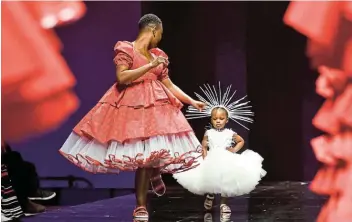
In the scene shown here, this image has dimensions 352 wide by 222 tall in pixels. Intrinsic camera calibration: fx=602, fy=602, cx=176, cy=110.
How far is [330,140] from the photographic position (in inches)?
214

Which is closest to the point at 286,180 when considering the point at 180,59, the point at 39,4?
the point at 180,59

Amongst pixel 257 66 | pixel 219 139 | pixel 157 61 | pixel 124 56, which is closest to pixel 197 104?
pixel 157 61

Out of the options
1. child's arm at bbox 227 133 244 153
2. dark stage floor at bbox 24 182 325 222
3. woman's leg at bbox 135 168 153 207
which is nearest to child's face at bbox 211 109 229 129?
child's arm at bbox 227 133 244 153

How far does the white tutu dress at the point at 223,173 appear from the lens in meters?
3.34

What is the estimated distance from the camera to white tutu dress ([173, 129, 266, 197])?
3.34 metres

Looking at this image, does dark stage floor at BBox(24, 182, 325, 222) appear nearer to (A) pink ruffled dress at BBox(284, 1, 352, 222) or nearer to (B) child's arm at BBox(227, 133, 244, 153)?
(B) child's arm at BBox(227, 133, 244, 153)

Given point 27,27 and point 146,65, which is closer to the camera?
point 146,65

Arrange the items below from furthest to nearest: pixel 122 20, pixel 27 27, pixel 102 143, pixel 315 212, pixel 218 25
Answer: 1. pixel 218 25
2. pixel 122 20
3. pixel 27 27
4. pixel 315 212
5. pixel 102 143

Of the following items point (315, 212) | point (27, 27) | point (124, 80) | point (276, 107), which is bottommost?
point (315, 212)

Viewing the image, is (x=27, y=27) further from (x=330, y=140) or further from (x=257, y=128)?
(x=330, y=140)

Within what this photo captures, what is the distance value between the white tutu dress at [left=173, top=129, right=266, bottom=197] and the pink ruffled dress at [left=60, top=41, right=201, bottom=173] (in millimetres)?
447

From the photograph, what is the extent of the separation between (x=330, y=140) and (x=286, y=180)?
1.93 feet

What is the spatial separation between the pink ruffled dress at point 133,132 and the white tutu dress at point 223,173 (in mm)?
447

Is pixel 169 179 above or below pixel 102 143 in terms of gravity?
below
